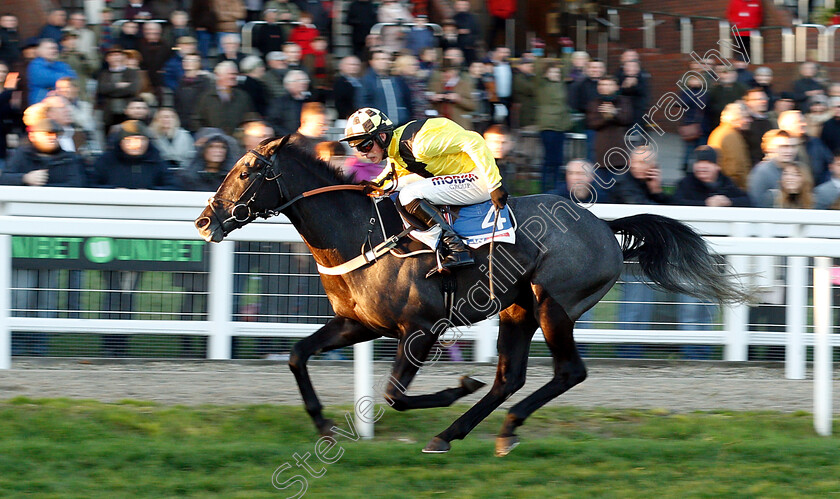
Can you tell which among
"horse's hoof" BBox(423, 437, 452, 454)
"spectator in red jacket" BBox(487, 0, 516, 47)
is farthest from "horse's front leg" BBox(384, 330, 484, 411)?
"spectator in red jacket" BBox(487, 0, 516, 47)

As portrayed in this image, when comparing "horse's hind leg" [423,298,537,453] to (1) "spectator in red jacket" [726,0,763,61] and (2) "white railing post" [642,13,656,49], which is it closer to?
(1) "spectator in red jacket" [726,0,763,61]

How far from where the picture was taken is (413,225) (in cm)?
490

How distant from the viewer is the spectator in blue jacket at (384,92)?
8.54 m

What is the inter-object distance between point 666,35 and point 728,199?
22.5 feet

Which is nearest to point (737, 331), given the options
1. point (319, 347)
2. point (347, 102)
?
→ point (319, 347)

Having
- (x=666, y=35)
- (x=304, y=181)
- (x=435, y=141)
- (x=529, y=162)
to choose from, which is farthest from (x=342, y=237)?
(x=666, y=35)

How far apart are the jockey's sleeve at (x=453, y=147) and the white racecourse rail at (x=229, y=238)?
173 cm

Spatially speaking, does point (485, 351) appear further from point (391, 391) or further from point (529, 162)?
point (529, 162)

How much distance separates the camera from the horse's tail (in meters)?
5.38

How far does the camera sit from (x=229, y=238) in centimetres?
623

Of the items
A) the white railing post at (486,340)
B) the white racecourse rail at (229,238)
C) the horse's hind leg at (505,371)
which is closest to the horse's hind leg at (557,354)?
the horse's hind leg at (505,371)

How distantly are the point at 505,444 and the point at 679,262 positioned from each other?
1.38 meters

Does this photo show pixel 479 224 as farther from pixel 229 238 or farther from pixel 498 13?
pixel 498 13

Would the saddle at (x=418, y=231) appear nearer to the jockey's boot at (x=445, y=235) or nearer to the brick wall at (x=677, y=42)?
the jockey's boot at (x=445, y=235)
